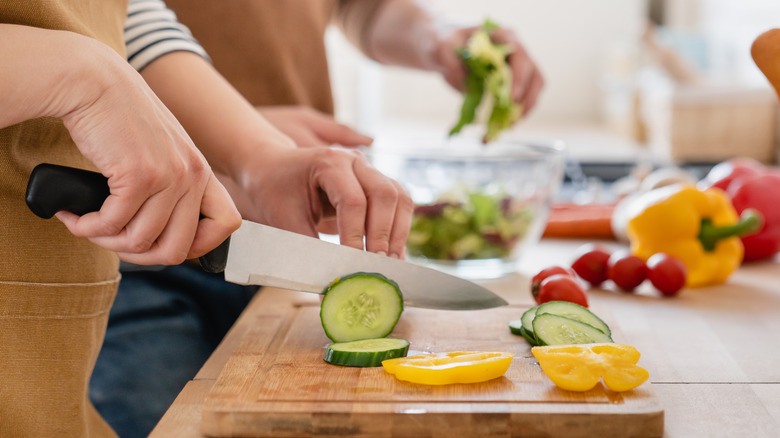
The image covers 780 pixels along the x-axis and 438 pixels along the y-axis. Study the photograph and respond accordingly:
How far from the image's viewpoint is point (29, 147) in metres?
0.92

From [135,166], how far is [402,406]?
362mm

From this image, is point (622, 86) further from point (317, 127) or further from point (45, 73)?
point (45, 73)

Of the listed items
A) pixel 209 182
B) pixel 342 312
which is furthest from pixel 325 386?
pixel 209 182

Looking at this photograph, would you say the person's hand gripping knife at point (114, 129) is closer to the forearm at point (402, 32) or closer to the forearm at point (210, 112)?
the forearm at point (210, 112)

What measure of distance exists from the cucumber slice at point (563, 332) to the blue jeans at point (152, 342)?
0.63m

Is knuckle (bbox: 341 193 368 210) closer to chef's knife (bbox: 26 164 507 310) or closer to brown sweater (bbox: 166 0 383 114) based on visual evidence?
chef's knife (bbox: 26 164 507 310)

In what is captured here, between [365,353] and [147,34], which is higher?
[147,34]

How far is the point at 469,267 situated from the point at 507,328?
1.45 ft

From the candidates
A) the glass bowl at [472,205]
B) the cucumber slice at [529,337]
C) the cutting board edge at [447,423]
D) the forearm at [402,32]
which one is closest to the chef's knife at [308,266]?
the cucumber slice at [529,337]

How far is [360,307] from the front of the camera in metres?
1.06

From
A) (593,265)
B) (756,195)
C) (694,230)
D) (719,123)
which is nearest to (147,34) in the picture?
(593,265)

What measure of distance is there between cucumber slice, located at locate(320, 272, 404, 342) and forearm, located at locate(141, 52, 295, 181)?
10.0 inches

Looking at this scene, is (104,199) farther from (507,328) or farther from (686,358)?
(686,358)

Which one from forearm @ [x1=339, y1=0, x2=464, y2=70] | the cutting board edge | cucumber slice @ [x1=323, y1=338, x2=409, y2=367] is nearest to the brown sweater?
forearm @ [x1=339, y1=0, x2=464, y2=70]
